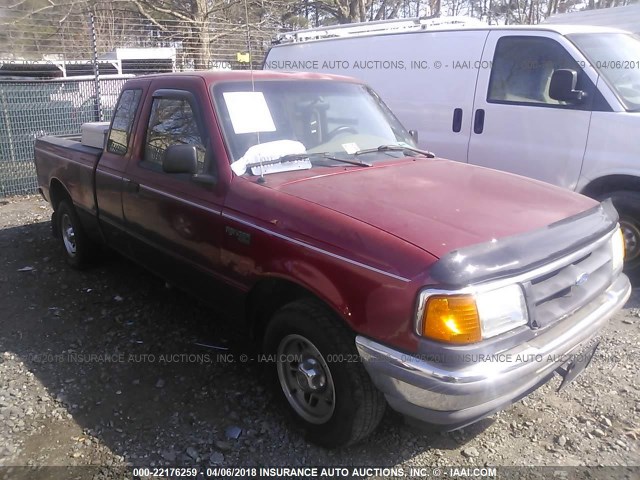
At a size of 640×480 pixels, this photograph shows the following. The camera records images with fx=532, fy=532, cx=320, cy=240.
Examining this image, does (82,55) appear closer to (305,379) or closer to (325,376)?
(305,379)

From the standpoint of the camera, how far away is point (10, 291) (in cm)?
489

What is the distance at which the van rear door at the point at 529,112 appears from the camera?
495 cm

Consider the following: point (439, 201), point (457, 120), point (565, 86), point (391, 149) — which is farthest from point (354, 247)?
point (457, 120)

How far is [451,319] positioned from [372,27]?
20.4ft

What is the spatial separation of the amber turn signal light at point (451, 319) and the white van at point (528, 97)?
2.00m

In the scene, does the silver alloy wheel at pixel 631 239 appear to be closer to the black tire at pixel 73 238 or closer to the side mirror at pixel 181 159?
the side mirror at pixel 181 159

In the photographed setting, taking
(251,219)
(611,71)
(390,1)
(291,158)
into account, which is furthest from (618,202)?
(390,1)

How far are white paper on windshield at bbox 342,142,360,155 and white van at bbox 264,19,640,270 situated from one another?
0.25 m

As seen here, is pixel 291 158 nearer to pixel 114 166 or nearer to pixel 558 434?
pixel 114 166

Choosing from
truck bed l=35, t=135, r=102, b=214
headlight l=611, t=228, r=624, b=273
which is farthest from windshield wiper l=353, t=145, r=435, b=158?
truck bed l=35, t=135, r=102, b=214

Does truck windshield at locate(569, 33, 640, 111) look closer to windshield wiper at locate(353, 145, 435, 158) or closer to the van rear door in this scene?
the van rear door

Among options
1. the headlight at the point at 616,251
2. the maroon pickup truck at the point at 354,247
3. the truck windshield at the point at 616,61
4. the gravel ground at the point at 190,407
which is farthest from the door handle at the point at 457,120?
the headlight at the point at 616,251

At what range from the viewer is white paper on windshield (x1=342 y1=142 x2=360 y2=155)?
3586mm

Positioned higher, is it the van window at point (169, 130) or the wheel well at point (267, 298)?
the van window at point (169, 130)
